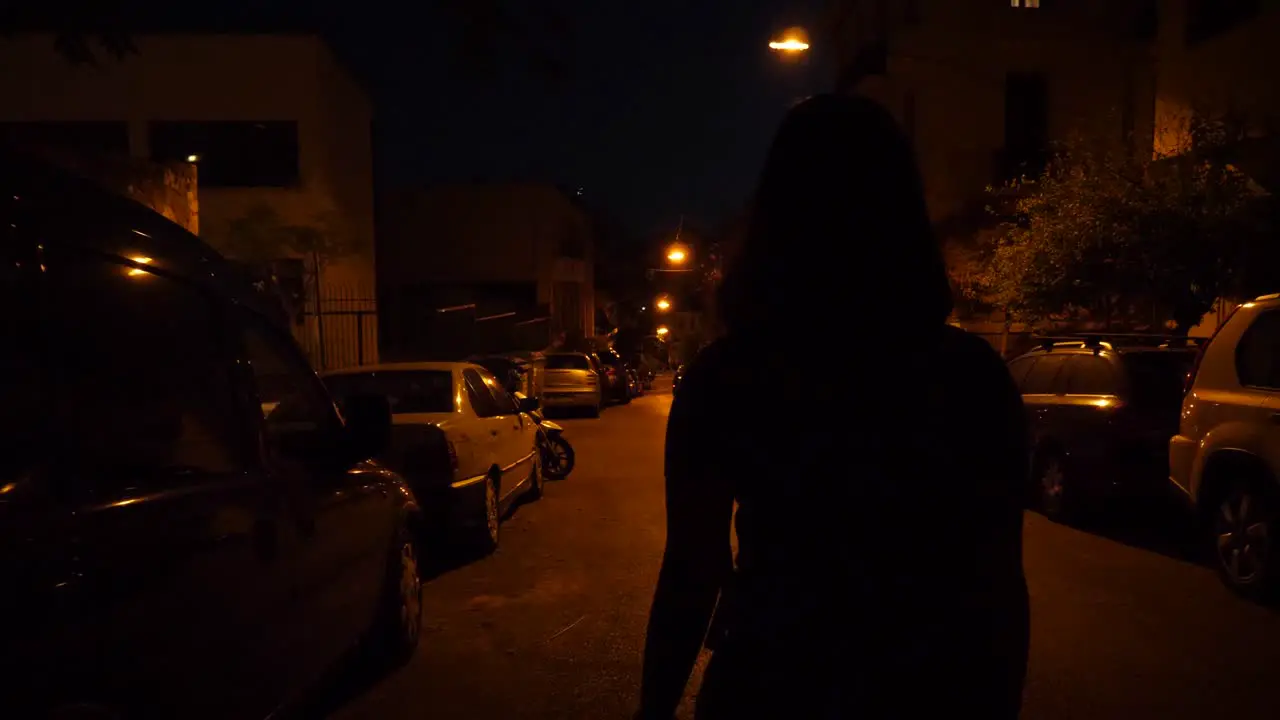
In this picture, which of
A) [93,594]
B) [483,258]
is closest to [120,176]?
[93,594]

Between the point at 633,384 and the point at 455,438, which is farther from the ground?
the point at 455,438

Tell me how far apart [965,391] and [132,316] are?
228 centimetres

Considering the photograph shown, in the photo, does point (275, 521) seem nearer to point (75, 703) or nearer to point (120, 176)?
point (75, 703)

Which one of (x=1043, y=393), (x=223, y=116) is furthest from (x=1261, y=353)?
(x=223, y=116)

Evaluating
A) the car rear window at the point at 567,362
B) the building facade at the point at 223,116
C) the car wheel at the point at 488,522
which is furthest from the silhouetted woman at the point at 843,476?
the car rear window at the point at 567,362

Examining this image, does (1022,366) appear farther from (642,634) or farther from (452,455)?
(642,634)

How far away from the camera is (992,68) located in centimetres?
2328

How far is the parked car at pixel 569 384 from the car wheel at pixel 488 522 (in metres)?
15.2

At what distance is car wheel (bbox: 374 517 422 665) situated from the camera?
5.38 metres

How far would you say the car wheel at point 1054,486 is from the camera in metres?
9.48

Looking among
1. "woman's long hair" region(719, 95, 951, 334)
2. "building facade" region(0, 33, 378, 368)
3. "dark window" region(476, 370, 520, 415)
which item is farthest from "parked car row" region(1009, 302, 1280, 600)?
"building facade" region(0, 33, 378, 368)

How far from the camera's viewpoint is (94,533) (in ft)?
8.08

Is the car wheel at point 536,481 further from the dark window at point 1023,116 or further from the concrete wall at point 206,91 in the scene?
the dark window at point 1023,116

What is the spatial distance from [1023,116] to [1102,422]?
16.5 meters
